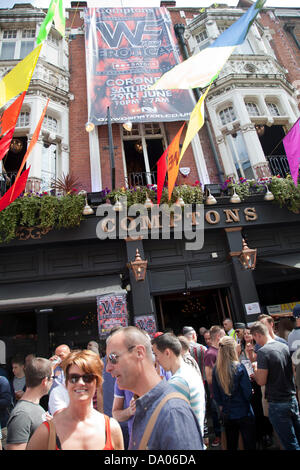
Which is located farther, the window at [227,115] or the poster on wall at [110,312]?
the window at [227,115]

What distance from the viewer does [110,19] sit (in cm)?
1205

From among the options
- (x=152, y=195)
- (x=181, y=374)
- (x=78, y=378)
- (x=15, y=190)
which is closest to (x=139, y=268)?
(x=152, y=195)

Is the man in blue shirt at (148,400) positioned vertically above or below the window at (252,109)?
below

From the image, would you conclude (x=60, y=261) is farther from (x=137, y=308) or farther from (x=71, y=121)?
(x=71, y=121)

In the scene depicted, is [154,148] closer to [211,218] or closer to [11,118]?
[211,218]

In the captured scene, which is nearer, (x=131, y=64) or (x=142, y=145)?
(x=142, y=145)

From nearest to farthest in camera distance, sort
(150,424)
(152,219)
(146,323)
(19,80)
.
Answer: (150,424)
(19,80)
(146,323)
(152,219)

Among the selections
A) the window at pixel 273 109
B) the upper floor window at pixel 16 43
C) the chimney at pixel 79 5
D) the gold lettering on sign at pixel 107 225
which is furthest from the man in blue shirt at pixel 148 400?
the chimney at pixel 79 5

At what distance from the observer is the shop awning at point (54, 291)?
7.18 m

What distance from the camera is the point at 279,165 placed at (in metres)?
10.7

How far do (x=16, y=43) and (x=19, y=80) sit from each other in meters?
8.09

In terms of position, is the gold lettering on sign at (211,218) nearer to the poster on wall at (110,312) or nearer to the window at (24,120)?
the poster on wall at (110,312)

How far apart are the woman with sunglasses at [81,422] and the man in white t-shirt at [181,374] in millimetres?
610

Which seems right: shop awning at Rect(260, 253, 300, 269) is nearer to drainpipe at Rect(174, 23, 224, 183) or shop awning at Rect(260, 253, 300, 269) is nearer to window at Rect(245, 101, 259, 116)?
drainpipe at Rect(174, 23, 224, 183)
